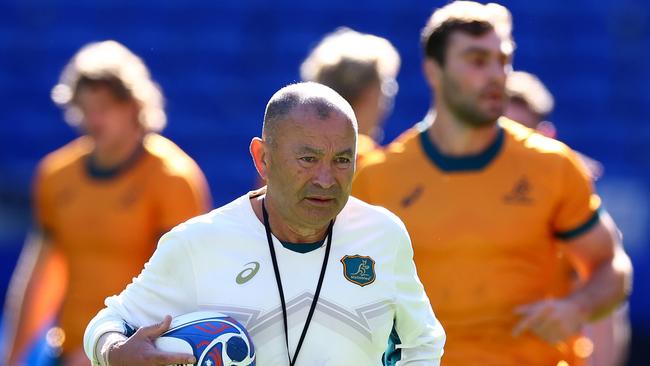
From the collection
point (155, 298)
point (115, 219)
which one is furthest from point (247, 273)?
point (115, 219)

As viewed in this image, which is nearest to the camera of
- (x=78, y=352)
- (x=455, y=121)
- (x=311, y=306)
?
(x=311, y=306)

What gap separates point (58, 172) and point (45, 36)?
21.4 ft

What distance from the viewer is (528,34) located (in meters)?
13.2

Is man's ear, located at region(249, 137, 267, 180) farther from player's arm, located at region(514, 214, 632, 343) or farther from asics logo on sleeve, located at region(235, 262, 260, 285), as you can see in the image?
player's arm, located at region(514, 214, 632, 343)

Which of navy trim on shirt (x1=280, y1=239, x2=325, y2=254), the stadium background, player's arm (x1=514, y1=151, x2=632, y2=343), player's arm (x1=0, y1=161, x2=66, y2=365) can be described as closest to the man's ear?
navy trim on shirt (x1=280, y1=239, x2=325, y2=254)

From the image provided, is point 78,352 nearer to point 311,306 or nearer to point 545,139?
point 545,139

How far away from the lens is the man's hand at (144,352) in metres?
3.62

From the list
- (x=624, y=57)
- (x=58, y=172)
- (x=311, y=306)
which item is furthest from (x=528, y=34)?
(x=311, y=306)

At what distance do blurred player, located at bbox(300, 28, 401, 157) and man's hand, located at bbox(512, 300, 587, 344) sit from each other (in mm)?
1574

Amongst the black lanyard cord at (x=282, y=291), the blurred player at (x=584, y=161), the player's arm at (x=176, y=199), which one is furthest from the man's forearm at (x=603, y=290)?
the player's arm at (x=176, y=199)

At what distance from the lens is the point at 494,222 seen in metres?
5.33

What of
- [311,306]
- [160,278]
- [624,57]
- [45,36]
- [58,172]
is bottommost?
[624,57]

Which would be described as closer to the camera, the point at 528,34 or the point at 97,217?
the point at 97,217

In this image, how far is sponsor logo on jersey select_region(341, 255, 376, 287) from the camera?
3922mm
